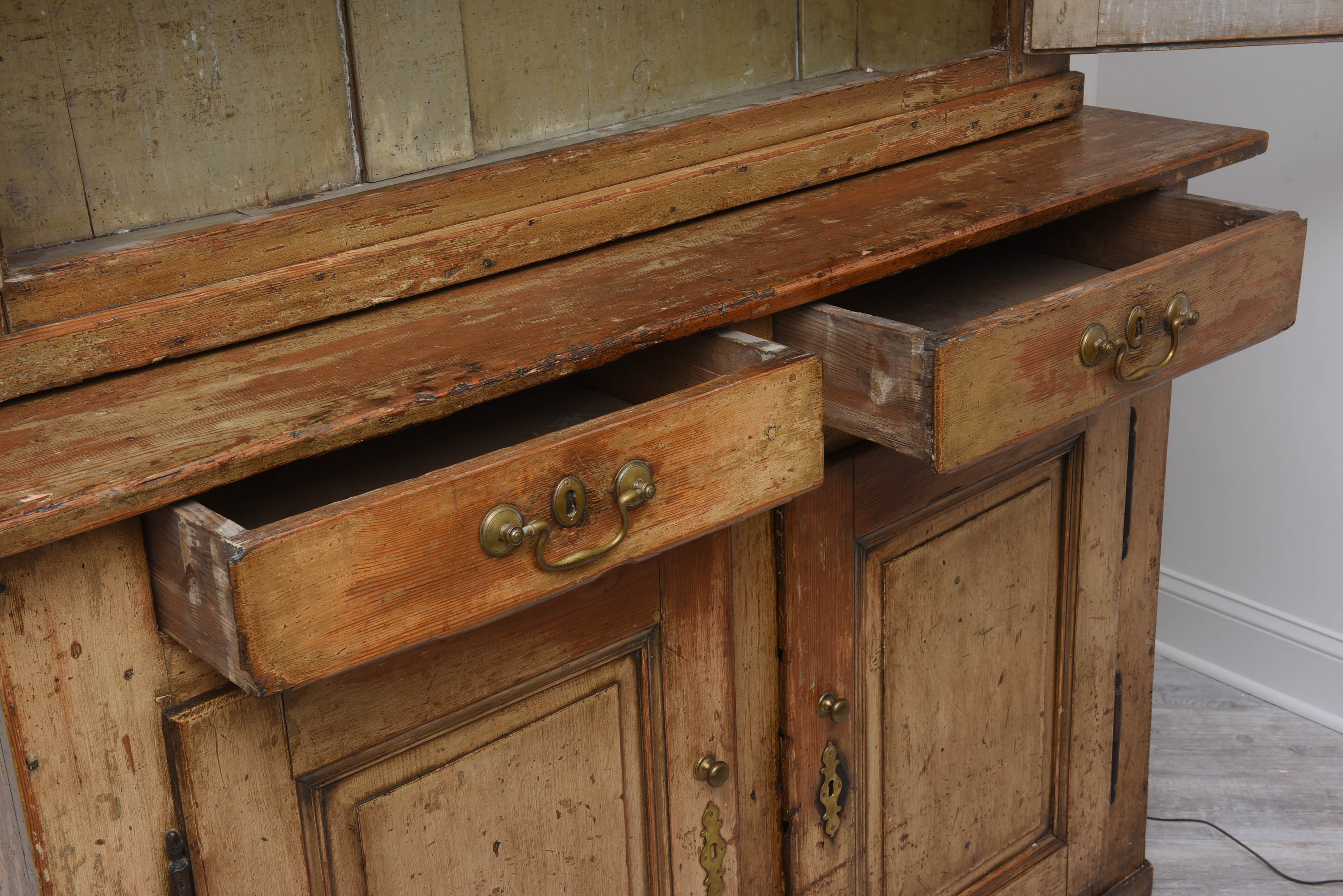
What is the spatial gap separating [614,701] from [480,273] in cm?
40

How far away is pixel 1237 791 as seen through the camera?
214 centimetres

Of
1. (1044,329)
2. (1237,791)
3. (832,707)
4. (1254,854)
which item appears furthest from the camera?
(1237,791)

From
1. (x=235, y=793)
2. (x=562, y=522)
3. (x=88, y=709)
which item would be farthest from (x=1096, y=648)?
(x=88, y=709)

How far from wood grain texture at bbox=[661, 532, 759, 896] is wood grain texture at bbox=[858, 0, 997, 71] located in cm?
78

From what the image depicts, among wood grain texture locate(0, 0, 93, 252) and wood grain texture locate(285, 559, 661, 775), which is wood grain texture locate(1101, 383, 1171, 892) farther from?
wood grain texture locate(0, 0, 93, 252)

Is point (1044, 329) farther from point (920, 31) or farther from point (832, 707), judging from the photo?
point (920, 31)

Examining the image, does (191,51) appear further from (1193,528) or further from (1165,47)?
(1193,528)

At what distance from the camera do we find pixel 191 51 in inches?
49.1

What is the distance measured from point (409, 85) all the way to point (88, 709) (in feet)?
2.48

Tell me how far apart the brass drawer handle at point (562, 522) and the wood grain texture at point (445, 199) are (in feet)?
1.22

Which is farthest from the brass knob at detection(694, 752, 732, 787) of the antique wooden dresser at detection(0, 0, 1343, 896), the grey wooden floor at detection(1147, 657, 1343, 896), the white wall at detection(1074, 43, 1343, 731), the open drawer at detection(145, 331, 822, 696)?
the white wall at detection(1074, 43, 1343, 731)

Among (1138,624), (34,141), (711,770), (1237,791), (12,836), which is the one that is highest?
(34,141)

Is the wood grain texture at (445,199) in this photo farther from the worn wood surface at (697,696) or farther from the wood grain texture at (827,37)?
the worn wood surface at (697,696)

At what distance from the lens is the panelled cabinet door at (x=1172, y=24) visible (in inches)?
58.7
